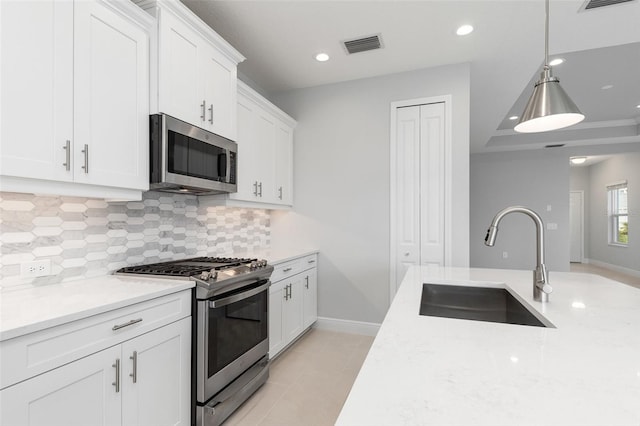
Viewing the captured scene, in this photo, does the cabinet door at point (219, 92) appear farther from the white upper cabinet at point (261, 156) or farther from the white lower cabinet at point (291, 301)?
the white lower cabinet at point (291, 301)

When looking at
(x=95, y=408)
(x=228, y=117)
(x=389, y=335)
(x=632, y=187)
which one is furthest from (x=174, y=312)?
(x=632, y=187)

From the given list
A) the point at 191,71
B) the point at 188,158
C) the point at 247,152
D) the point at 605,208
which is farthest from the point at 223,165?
the point at 605,208

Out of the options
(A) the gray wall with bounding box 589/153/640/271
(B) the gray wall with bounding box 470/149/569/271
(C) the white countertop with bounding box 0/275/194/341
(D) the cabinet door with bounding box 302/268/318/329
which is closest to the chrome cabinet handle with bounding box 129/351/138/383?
(C) the white countertop with bounding box 0/275/194/341

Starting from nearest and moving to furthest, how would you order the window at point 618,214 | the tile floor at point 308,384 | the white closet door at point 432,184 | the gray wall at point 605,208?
the tile floor at point 308,384 → the white closet door at point 432,184 → the gray wall at point 605,208 → the window at point 618,214

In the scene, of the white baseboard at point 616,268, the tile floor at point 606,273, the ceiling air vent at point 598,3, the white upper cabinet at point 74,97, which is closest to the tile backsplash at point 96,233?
the white upper cabinet at point 74,97

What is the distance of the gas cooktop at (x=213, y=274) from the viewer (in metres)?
1.76

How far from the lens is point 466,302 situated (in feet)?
5.85

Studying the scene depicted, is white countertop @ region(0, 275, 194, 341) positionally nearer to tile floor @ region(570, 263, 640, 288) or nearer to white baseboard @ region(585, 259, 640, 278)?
tile floor @ region(570, 263, 640, 288)

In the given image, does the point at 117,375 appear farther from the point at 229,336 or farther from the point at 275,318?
the point at 275,318

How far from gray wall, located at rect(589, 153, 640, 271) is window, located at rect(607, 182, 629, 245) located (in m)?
0.13

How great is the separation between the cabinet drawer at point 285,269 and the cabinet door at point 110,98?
1.29m

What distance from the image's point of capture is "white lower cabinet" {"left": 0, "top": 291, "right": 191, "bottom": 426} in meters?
1.08

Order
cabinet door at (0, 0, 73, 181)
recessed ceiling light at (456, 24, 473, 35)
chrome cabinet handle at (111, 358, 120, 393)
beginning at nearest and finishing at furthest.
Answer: cabinet door at (0, 0, 73, 181) → chrome cabinet handle at (111, 358, 120, 393) → recessed ceiling light at (456, 24, 473, 35)

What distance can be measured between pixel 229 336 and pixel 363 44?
8.63 ft
